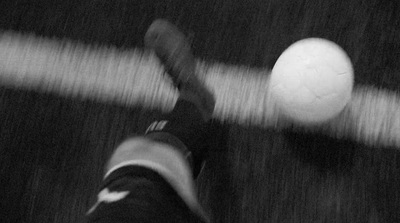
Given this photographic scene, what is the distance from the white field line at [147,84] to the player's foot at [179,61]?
0.05 meters

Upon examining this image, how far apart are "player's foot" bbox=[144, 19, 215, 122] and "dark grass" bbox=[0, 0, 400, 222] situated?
0.17 ft

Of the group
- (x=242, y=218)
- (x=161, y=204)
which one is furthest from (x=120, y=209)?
(x=242, y=218)

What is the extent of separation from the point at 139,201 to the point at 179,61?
43cm

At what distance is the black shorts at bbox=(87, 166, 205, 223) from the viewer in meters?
0.71

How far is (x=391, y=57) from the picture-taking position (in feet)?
3.51

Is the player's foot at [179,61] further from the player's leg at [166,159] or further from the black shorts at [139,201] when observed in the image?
the black shorts at [139,201]

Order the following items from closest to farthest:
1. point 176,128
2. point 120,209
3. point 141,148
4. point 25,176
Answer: point 120,209, point 141,148, point 176,128, point 25,176

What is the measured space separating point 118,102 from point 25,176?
1.01 feet

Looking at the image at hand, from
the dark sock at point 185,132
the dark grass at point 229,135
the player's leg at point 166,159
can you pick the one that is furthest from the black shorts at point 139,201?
the dark grass at point 229,135

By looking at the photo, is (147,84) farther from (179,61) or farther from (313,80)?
(313,80)

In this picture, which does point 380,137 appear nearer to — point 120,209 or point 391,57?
point 391,57

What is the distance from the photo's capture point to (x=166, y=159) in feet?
2.77

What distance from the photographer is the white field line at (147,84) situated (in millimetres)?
1036

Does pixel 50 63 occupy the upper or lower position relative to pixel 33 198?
upper
